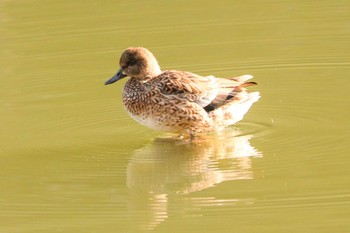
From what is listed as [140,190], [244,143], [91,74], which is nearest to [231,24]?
[91,74]

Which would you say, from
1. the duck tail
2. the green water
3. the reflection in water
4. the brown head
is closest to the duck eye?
the brown head

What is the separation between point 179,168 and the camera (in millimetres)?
10336

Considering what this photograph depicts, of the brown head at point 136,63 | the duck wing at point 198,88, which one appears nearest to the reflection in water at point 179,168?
the duck wing at point 198,88

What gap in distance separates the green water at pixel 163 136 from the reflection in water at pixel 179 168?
0.02 meters

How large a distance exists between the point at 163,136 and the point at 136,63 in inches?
31.2

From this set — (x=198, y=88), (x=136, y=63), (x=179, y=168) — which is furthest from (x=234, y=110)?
(x=179, y=168)

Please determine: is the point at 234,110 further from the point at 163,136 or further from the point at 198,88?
the point at 163,136

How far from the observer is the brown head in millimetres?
11648

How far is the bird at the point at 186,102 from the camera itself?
36.9 feet

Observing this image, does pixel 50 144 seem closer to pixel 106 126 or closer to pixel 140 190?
pixel 106 126

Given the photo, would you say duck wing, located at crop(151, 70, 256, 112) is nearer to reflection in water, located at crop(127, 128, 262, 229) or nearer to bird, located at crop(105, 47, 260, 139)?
bird, located at crop(105, 47, 260, 139)

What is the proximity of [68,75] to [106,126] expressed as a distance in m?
1.91

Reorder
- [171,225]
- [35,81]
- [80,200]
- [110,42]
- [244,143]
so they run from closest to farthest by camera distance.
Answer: [171,225] < [80,200] < [244,143] < [35,81] < [110,42]

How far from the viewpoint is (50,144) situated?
11117 mm
